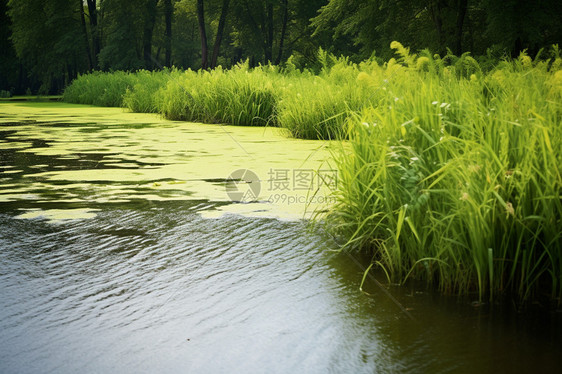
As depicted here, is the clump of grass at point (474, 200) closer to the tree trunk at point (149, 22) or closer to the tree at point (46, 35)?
the tree trunk at point (149, 22)

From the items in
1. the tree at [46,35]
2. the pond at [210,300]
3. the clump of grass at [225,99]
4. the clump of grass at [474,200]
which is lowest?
the pond at [210,300]

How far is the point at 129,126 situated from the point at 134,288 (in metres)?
8.24

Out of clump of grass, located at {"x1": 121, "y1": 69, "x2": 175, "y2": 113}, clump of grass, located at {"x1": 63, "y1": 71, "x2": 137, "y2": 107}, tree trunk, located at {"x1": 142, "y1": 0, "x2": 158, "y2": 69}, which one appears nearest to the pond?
clump of grass, located at {"x1": 121, "y1": 69, "x2": 175, "y2": 113}

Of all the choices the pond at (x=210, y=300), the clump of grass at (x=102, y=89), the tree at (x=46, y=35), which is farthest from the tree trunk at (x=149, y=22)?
the pond at (x=210, y=300)

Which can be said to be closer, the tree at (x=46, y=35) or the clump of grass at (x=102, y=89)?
the clump of grass at (x=102, y=89)

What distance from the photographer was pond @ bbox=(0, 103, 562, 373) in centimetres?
207

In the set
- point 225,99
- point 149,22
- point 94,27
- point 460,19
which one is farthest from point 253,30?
point 225,99

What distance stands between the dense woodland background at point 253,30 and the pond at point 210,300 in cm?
810

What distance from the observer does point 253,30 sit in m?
32.1

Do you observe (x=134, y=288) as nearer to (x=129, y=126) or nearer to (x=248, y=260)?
(x=248, y=260)

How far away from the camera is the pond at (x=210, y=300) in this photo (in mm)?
2070

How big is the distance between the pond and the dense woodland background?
8.10m

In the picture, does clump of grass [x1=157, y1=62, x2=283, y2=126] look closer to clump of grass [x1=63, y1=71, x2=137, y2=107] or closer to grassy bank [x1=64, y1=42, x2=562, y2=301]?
clump of grass [x1=63, y1=71, x2=137, y2=107]

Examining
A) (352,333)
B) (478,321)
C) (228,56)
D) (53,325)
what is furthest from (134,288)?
(228,56)
